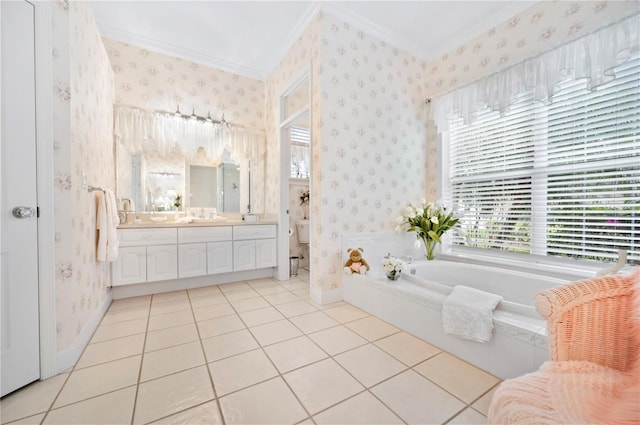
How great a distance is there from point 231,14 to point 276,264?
2.81 meters

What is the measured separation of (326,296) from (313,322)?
1.42 feet

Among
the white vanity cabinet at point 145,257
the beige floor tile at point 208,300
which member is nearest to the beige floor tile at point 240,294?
the beige floor tile at point 208,300

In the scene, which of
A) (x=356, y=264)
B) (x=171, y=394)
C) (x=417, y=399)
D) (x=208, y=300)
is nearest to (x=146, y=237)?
(x=208, y=300)

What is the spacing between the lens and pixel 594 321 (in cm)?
85

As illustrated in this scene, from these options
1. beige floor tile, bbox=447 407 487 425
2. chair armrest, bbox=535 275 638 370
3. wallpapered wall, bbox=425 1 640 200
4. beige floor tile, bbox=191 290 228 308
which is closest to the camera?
chair armrest, bbox=535 275 638 370

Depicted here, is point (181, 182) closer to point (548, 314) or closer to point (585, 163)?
point (548, 314)

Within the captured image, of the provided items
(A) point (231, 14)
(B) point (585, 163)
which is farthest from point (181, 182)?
(B) point (585, 163)

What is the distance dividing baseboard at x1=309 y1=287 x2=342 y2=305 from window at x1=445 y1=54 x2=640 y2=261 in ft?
4.97

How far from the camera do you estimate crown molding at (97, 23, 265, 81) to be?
9.07ft

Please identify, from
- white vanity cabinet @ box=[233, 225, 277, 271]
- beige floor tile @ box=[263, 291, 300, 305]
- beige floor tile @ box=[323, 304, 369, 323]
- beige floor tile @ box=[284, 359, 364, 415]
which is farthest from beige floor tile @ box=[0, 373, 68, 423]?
white vanity cabinet @ box=[233, 225, 277, 271]

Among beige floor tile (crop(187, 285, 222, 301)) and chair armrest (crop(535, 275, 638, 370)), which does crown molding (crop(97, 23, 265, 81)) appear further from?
chair armrest (crop(535, 275, 638, 370))

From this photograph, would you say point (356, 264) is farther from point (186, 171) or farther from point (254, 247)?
point (186, 171)

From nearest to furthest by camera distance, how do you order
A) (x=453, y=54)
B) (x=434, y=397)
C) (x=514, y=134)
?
(x=434, y=397) < (x=514, y=134) < (x=453, y=54)

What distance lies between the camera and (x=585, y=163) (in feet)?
6.40
